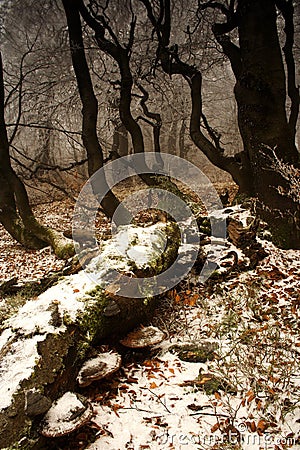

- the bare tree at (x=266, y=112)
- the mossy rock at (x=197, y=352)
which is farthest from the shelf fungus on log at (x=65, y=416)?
the bare tree at (x=266, y=112)

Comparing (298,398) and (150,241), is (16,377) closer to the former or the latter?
(298,398)

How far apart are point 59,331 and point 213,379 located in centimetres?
159

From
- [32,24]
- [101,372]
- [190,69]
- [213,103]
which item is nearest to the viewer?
[101,372]

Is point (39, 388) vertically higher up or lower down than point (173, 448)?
higher up

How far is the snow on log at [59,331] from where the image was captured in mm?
2496

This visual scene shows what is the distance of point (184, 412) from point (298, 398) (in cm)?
99

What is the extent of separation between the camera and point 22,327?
10.6 feet

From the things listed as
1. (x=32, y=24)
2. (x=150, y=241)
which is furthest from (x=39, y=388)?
(x=32, y=24)

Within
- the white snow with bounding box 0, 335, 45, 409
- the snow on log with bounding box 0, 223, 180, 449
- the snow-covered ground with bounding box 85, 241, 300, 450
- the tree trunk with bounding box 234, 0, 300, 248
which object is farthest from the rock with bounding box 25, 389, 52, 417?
the tree trunk with bounding box 234, 0, 300, 248

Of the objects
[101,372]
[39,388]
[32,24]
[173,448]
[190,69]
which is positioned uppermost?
[32,24]

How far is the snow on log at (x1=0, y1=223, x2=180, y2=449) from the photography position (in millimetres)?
2496

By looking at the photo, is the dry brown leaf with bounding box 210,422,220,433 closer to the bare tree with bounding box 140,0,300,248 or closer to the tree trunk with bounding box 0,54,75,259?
the bare tree with bounding box 140,0,300,248

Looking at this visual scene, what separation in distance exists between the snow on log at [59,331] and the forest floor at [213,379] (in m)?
0.34

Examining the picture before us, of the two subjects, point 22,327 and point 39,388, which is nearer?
point 39,388
